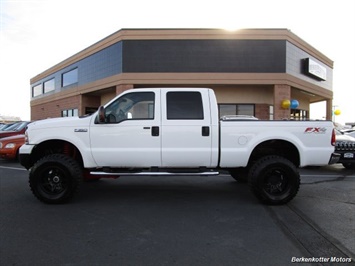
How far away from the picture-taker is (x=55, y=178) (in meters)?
5.79

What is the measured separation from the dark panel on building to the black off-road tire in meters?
15.6

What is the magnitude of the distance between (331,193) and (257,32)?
15.6m

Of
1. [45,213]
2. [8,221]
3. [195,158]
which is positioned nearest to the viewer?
[8,221]

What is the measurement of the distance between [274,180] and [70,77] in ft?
92.3

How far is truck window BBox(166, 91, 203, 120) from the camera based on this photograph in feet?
19.1

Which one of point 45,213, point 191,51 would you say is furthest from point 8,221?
point 191,51

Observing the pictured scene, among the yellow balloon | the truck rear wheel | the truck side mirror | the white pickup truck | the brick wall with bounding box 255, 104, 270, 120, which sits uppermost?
the yellow balloon

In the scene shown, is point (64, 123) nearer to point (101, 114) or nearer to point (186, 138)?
point (101, 114)

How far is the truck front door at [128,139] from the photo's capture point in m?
5.71

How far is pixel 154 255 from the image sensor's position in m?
3.56

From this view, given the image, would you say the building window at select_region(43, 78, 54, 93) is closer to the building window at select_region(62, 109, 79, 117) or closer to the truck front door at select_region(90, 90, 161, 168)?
the building window at select_region(62, 109, 79, 117)

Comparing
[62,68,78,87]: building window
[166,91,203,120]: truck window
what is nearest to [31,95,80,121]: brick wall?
[62,68,78,87]: building window

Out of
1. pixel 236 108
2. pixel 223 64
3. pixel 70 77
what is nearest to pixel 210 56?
pixel 223 64

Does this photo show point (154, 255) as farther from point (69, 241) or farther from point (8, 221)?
Answer: point (8, 221)
